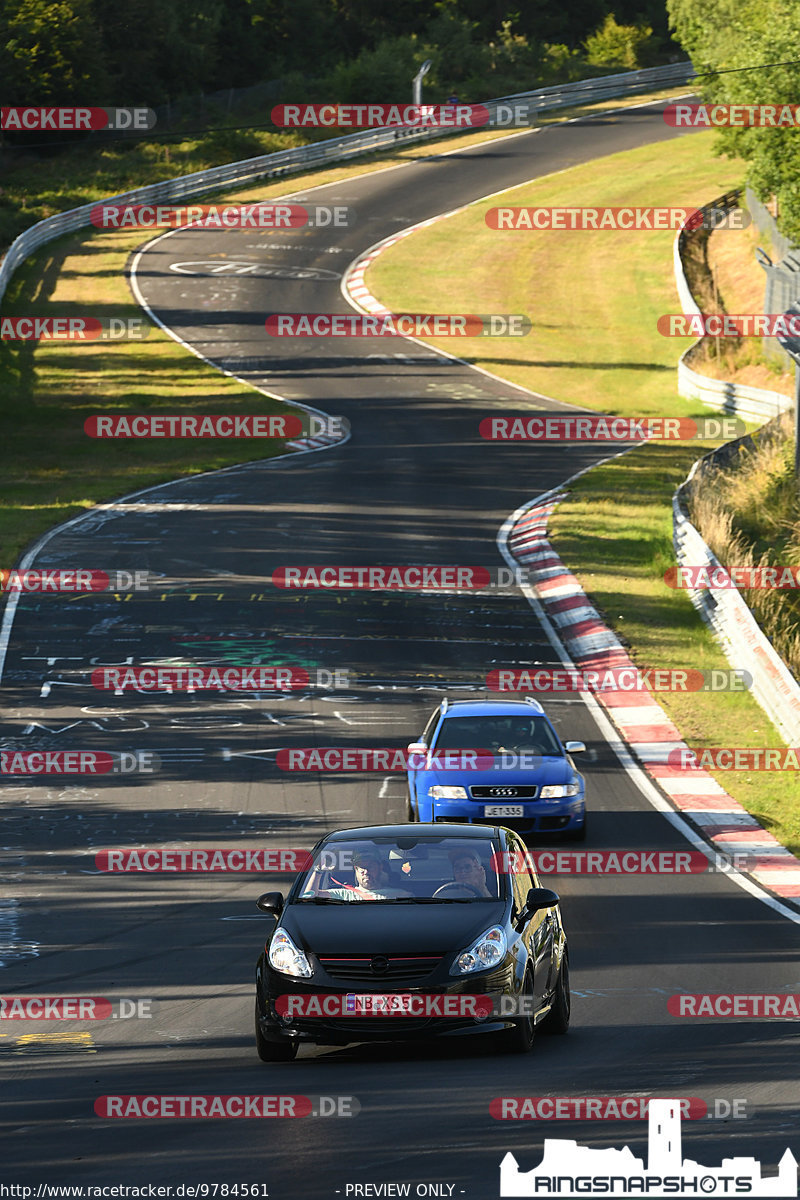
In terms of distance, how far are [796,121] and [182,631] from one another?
2938 centimetres

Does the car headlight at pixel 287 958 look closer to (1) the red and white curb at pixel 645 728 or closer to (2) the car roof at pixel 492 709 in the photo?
(1) the red and white curb at pixel 645 728

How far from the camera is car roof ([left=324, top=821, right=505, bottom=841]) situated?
1066 centimetres

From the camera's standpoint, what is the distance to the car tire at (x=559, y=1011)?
10.2 metres

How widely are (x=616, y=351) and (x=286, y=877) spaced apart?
132 feet

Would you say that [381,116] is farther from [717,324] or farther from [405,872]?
[405,872]

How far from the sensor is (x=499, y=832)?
1092 centimetres

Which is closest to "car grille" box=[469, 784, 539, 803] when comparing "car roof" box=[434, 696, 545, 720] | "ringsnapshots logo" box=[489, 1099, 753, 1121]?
"car roof" box=[434, 696, 545, 720]

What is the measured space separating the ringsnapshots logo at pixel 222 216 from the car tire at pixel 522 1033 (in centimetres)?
5986

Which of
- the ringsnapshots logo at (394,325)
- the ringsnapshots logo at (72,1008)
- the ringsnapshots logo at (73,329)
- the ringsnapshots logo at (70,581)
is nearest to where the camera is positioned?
the ringsnapshots logo at (72,1008)

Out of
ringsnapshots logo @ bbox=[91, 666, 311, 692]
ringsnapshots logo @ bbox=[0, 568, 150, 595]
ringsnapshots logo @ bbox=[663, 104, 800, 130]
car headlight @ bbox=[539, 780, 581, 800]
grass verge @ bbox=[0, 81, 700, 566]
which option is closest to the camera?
car headlight @ bbox=[539, 780, 581, 800]

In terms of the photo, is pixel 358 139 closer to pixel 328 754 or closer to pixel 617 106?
pixel 617 106

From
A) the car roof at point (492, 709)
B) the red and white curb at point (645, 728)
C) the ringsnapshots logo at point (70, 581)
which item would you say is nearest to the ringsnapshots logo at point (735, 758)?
the red and white curb at point (645, 728)

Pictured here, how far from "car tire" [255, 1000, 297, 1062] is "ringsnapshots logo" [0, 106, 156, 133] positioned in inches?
2661

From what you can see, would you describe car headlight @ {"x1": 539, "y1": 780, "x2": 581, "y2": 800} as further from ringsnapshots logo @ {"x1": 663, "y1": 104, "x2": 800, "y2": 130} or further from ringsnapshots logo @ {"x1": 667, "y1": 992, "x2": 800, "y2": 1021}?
ringsnapshots logo @ {"x1": 663, "y1": 104, "x2": 800, "y2": 130}
